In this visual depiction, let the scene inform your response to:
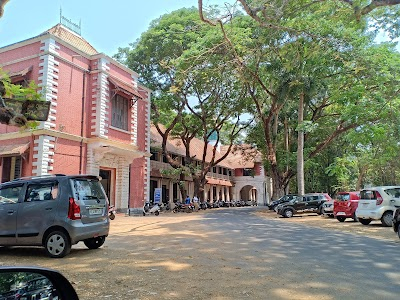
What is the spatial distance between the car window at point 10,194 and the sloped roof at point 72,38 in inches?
537

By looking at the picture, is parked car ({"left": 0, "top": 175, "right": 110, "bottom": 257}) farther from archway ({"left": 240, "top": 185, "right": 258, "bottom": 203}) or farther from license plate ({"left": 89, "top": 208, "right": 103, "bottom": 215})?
archway ({"left": 240, "top": 185, "right": 258, "bottom": 203})

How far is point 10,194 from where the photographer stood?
790cm

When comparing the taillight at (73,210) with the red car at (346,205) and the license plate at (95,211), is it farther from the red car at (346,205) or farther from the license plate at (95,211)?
the red car at (346,205)

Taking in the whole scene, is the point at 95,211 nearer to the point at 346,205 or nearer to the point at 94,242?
the point at 94,242

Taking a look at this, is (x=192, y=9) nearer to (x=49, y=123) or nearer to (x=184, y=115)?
(x=184, y=115)

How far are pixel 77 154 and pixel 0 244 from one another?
1122 centimetres

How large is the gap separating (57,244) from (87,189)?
133 cm

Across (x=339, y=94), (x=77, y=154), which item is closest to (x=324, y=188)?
(x=339, y=94)

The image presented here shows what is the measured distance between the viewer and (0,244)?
7.75m

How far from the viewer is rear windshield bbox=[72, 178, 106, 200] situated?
7.73 m

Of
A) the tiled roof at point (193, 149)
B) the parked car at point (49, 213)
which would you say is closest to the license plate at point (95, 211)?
the parked car at point (49, 213)

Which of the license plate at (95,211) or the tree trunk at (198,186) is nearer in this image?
the license plate at (95,211)

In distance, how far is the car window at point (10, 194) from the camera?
7.82 meters

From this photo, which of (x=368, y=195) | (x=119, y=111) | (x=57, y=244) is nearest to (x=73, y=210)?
(x=57, y=244)
